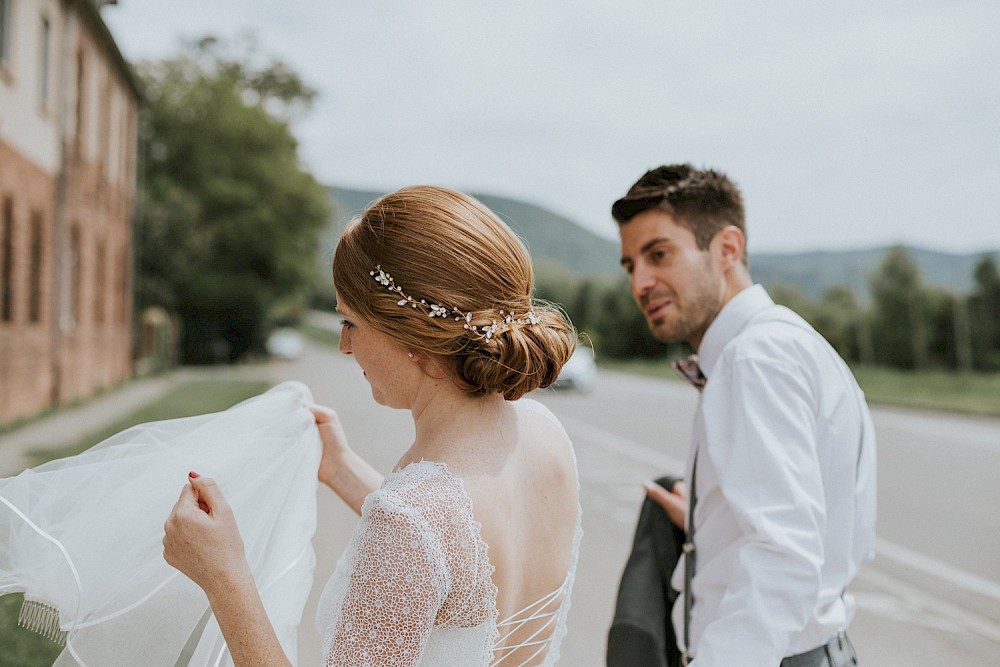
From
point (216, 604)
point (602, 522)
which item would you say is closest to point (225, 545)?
point (216, 604)

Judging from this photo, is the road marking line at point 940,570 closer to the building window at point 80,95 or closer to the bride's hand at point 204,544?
the bride's hand at point 204,544

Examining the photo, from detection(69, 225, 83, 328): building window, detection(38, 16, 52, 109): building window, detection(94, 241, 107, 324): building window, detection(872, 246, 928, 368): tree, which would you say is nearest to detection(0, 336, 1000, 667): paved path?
detection(69, 225, 83, 328): building window

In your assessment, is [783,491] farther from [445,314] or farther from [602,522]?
[602,522]

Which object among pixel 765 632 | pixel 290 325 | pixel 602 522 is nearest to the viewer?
pixel 765 632

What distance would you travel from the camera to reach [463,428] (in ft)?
5.79

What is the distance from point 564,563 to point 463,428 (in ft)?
1.41

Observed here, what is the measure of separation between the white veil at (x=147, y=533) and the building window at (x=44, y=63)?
17.4 metres

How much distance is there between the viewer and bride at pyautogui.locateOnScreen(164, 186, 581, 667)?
1529 mm

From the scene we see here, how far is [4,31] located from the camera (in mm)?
14625

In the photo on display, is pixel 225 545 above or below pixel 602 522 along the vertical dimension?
above

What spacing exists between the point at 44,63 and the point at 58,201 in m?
2.83

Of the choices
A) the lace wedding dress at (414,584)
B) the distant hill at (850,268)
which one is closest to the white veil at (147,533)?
the lace wedding dress at (414,584)

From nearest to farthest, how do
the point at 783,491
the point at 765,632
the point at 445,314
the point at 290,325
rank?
the point at 445,314 < the point at 765,632 < the point at 783,491 < the point at 290,325

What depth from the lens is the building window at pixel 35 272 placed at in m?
16.9
